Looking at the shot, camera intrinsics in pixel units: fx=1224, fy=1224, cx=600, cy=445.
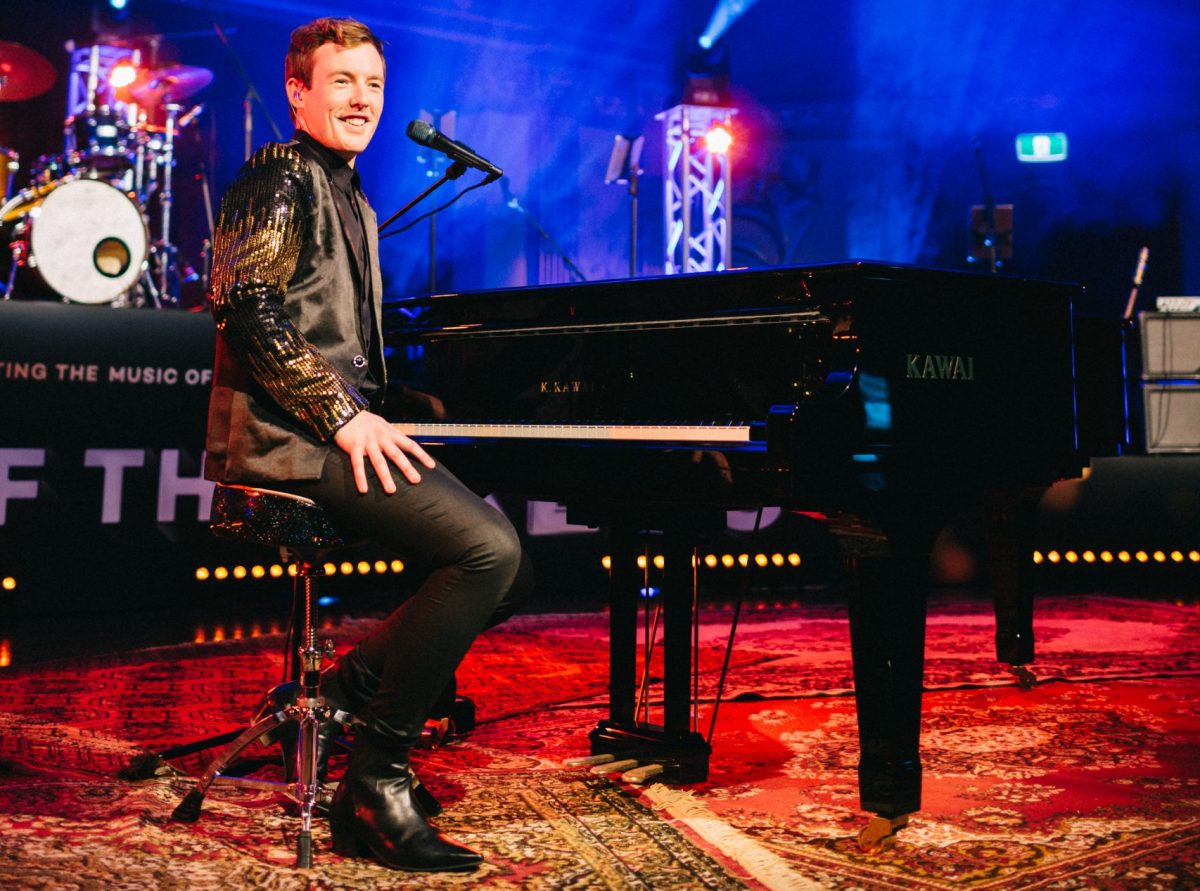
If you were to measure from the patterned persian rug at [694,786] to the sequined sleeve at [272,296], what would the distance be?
885mm

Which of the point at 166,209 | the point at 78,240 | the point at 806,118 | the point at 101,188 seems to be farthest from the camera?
the point at 806,118

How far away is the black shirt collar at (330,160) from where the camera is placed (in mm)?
2389

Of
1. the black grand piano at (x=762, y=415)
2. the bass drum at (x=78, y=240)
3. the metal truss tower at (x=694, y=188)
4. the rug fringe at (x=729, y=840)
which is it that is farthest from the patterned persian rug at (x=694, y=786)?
the metal truss tower at (x=694, y=188)

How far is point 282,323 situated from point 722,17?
29.9 ft

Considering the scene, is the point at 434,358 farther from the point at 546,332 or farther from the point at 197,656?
the point at 197,656

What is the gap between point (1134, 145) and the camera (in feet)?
34.9

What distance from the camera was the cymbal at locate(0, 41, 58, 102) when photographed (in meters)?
7.05

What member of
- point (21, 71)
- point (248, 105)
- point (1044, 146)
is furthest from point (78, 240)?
point (1044, 146)

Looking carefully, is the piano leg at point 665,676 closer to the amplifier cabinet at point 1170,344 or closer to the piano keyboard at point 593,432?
the piano keyboard at point 593,432

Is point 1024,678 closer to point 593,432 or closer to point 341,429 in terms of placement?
point 593,432

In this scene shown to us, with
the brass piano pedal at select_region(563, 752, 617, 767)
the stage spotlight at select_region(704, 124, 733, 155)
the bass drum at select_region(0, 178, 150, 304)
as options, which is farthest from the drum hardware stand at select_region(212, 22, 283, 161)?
the brass piano pedal at select_region(563, 752, 617, 767)

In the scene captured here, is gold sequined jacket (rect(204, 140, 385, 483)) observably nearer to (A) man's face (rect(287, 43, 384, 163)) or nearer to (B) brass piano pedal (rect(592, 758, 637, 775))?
(A) man's face (rect(287, 43, 384, 163))

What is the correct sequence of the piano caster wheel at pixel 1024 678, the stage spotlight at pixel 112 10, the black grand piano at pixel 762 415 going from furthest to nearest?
the stage spotlight at pixel 112 10 → the piano caster wheel at pixel 1024 678 → the black grand piano at pixel 762 415

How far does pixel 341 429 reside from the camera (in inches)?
87.7
